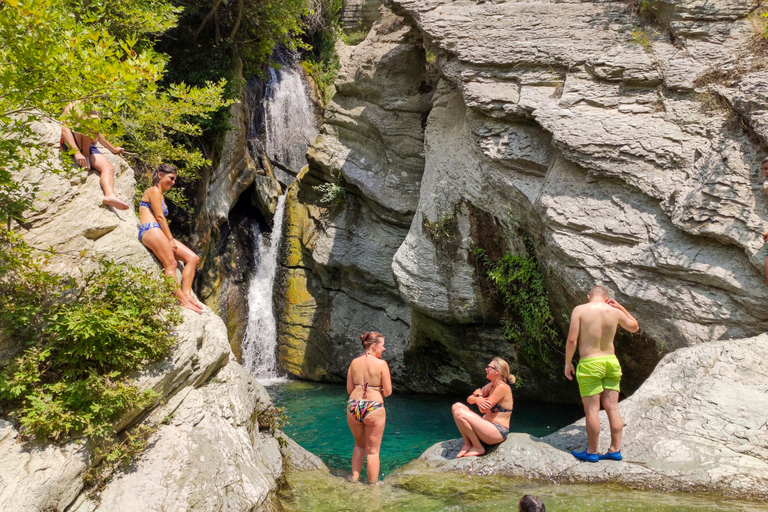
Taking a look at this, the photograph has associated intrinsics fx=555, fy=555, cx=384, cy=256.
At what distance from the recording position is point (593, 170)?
770cm

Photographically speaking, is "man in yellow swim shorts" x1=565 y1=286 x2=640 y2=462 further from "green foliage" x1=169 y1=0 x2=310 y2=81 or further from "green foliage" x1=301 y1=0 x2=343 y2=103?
"green foliage" x1=301 y1=0 x2=343 y2=103

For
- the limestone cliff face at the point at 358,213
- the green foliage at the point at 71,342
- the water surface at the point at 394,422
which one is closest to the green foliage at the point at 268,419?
the water surface at the point at 394,422

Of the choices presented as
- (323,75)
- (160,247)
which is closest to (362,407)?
(160,247)

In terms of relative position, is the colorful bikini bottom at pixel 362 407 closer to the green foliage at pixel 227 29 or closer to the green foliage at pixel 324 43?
the green foliage at pixel 227 29

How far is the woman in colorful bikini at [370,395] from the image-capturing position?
6277 millimetres

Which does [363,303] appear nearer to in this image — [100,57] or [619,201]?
[619,201]

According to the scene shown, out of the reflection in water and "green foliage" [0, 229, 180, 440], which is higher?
"green foliage" [0, 229, 180, 440]

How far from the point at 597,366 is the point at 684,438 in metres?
1.09

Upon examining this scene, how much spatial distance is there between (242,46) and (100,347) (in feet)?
36.4

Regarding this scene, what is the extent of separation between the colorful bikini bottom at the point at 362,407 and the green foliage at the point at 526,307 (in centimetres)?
378

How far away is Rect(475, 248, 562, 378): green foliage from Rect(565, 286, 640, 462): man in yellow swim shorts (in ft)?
9.22

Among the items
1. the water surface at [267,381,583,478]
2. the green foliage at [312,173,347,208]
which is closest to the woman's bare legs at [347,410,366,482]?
the water surface at [267,381,583,478]

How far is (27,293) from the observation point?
4.95 metres

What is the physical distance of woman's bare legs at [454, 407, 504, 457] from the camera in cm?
661
